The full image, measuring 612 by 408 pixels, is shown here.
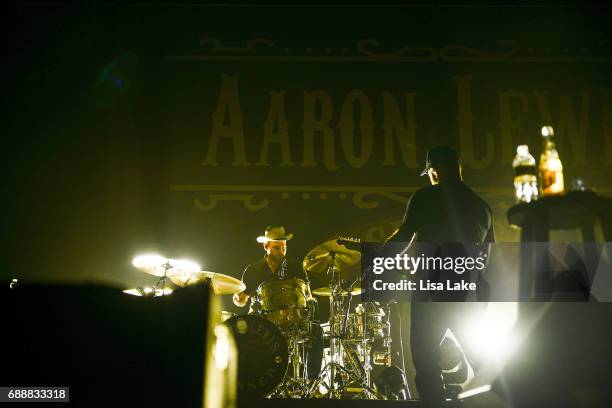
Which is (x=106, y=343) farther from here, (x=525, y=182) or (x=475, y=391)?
(x=525, y=182)

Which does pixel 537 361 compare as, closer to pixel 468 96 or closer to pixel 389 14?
pixel 468 96

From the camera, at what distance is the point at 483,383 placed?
2896mm

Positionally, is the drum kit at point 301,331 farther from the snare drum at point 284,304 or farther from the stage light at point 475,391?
the stage light at point 475,391

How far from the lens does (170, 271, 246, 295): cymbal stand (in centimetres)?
450

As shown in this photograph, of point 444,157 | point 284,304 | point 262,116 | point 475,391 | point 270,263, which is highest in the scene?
point 262,116

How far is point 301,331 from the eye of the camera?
15.4ft

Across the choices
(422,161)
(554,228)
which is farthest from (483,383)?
(422,161)

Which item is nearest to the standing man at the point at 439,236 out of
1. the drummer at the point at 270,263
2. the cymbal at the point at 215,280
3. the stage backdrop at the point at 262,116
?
the cymbal at the point at 215,280

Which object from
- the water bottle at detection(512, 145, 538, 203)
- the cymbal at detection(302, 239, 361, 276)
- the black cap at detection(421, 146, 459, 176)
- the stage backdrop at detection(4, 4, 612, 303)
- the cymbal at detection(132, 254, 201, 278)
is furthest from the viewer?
the stage backdrop at detection(4, 4, 612, 303)

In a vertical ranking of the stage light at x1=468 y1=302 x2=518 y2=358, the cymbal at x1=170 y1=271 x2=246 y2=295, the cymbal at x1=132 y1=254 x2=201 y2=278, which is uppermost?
the cymbal at x1=132 y1=254 x2=201 y2=278

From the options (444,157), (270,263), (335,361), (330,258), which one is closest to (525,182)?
(444,157)

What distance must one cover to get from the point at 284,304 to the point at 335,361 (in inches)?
25.8

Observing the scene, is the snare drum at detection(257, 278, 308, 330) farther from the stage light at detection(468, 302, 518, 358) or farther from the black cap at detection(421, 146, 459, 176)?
the black cap at detection(421, 146, 459, 176)

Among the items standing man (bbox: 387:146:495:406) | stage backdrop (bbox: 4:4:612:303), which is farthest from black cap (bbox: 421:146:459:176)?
stage backdrop (bbox: 4:4:612:303)
